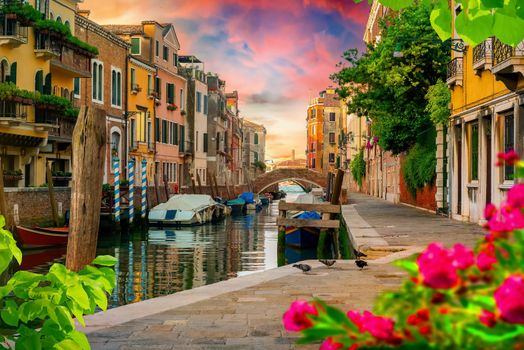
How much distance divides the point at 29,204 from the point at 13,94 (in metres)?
3.46

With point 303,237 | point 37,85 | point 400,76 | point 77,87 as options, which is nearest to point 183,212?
point 77,87

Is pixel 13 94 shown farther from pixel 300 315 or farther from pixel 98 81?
pixel 300 315

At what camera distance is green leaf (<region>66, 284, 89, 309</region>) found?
3.58 m

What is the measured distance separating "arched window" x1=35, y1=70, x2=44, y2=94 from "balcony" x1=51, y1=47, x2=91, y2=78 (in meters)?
0.79

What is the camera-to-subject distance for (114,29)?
4012 centimetres

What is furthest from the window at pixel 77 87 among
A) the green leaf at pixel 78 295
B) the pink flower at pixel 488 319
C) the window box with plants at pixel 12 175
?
the pink flower at pixel 488 319

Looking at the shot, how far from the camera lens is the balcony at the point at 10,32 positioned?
73.4ft

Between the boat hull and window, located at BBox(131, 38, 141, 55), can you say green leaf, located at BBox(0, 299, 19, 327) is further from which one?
window, located at BBox(131, 38, 141, 55)

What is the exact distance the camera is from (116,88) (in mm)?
34906

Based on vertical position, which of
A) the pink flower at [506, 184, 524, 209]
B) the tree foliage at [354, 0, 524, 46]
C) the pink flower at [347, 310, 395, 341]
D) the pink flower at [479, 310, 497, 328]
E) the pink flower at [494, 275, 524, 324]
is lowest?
the pink flower at [347, 310, 395, 341]

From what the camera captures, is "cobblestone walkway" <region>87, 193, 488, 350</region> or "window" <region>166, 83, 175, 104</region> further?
"window" <region>166, 83, 175, 104</region>

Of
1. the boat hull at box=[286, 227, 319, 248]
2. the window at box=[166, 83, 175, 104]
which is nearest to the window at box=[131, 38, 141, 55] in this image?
the window at box=[166, 83, 175, 104]

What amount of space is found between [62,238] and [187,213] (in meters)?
11.4

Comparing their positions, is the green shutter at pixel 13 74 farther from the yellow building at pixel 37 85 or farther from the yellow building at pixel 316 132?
the yellow building at pixel 316 132
